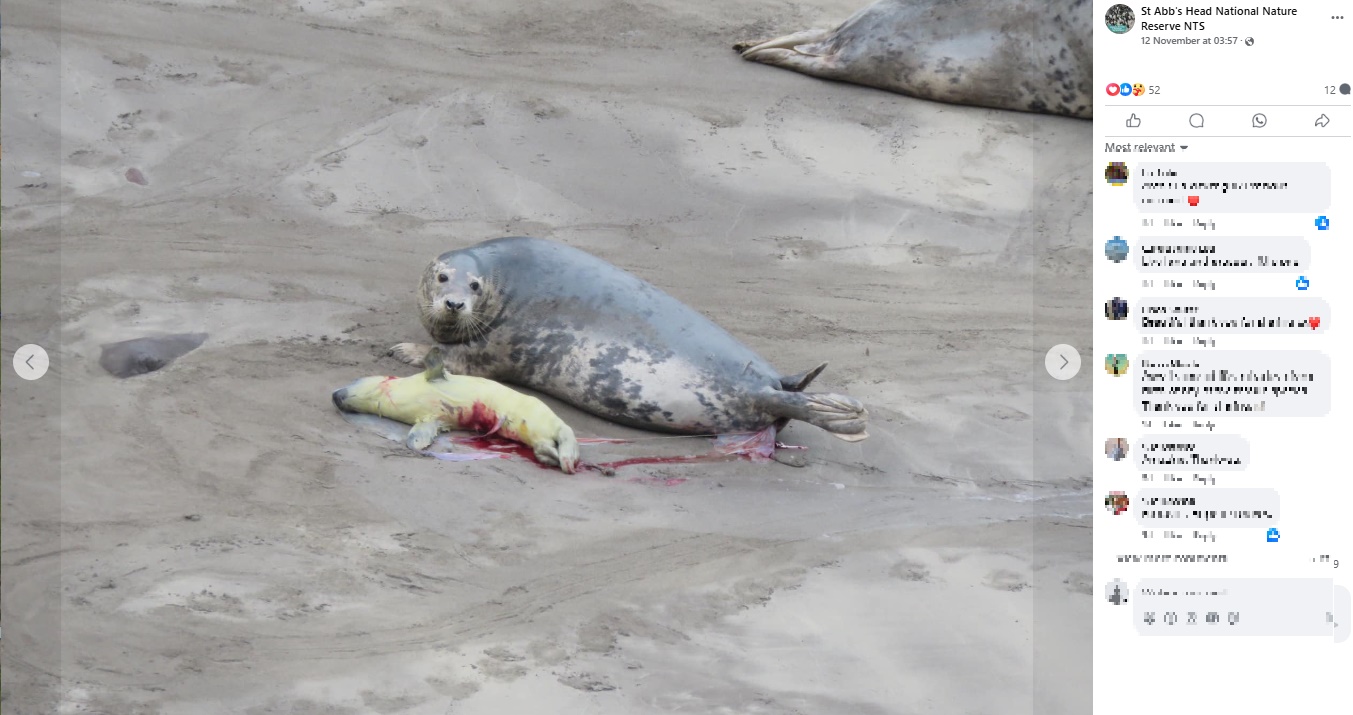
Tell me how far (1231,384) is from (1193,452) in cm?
21

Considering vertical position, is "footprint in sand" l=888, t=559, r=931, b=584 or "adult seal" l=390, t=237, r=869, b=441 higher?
"adult seal" l=390, t=237, r=869, b=441

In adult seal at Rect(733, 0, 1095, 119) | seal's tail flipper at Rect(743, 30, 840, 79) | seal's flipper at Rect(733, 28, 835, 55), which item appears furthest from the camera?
seal's flipper at Rect(733, 28, 835, 55)

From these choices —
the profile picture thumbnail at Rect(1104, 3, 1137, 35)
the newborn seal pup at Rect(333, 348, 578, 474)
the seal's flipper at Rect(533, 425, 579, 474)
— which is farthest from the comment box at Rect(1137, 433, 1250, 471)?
the newborn seal pup at Rect(333, 348, 578, 474)

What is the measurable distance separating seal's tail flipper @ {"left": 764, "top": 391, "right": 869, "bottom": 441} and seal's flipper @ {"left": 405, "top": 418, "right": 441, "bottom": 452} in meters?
1.18

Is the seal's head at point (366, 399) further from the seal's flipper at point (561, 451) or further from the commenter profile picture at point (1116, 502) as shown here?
the commenter profile picture at point (1116, 502)

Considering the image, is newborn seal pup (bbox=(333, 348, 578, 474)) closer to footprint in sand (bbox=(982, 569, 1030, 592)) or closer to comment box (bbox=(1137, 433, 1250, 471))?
footprint in sand (bbox=(982, 569, 1030, 592))

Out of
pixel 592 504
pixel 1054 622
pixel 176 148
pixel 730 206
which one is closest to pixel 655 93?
pixel 730 206

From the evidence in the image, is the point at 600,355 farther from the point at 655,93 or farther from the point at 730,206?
the point at 655,93

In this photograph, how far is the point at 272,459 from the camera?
5426 mm

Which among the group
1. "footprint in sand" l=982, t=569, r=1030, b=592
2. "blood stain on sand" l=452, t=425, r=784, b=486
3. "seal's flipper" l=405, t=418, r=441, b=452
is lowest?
"footprint in sand" l=982, t=569, r=1030, b=592

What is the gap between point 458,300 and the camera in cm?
623

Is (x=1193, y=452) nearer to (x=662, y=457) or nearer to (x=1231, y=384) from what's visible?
(x=1231, y=384)

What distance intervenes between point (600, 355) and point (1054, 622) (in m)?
1.95

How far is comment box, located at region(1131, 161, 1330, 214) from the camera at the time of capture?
15.5 feet
